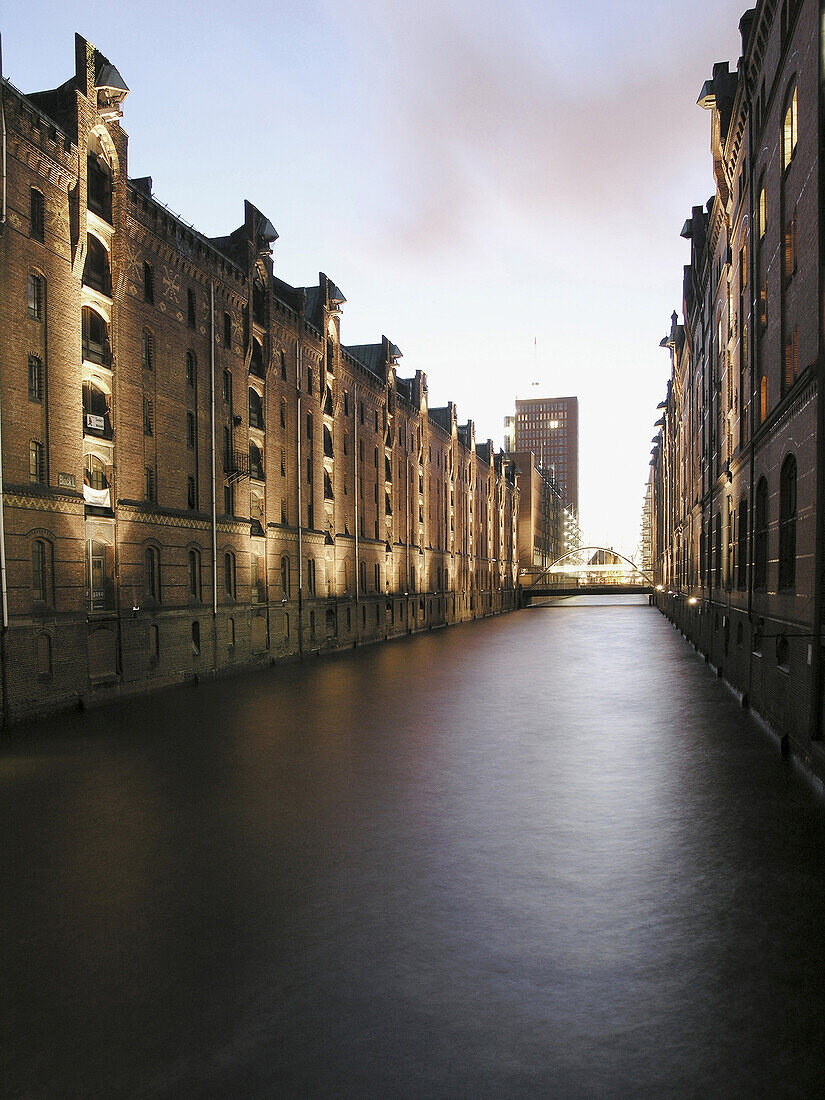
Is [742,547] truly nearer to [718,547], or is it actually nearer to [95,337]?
[718,547]

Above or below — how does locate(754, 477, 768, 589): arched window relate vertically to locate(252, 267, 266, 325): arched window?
below

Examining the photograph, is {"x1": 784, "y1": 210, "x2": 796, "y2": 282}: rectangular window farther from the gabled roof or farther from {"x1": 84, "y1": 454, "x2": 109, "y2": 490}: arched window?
the gabled roof

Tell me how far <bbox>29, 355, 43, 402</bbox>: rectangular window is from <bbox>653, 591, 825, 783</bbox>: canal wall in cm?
1818

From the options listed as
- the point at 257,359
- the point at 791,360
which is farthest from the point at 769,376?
the point at 257,359

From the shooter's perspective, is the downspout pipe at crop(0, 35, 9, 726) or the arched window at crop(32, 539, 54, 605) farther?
the arched window at crop(32, 539, 54, 605)

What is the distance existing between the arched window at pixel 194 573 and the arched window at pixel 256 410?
7.09 meters

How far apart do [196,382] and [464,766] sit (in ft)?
65.3

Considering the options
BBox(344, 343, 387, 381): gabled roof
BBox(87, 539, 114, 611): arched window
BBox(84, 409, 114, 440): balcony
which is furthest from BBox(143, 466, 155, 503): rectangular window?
BBox(344, 343, 387, 381): gabled roof

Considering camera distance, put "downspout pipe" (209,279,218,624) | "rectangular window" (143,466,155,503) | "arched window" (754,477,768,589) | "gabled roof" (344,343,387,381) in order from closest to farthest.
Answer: "arched window" (754,477,768,589), "rectangular window" (143,466,155,503), "downspout pipe" (209,279,218,624), "gabled roof" (344,343,387,381)

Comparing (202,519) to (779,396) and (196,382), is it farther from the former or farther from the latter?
(779,396)

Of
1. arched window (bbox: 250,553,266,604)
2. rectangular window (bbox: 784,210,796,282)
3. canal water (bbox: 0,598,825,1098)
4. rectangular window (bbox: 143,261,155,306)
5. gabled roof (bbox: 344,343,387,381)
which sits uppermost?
gabled roof (bbox: 344,343,387,381)

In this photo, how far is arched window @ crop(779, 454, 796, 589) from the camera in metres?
15.7

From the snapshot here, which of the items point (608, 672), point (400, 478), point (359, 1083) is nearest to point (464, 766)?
point (359, 1083)

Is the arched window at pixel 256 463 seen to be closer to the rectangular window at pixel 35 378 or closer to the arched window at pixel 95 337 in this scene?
the arched window at pixel 95 337
